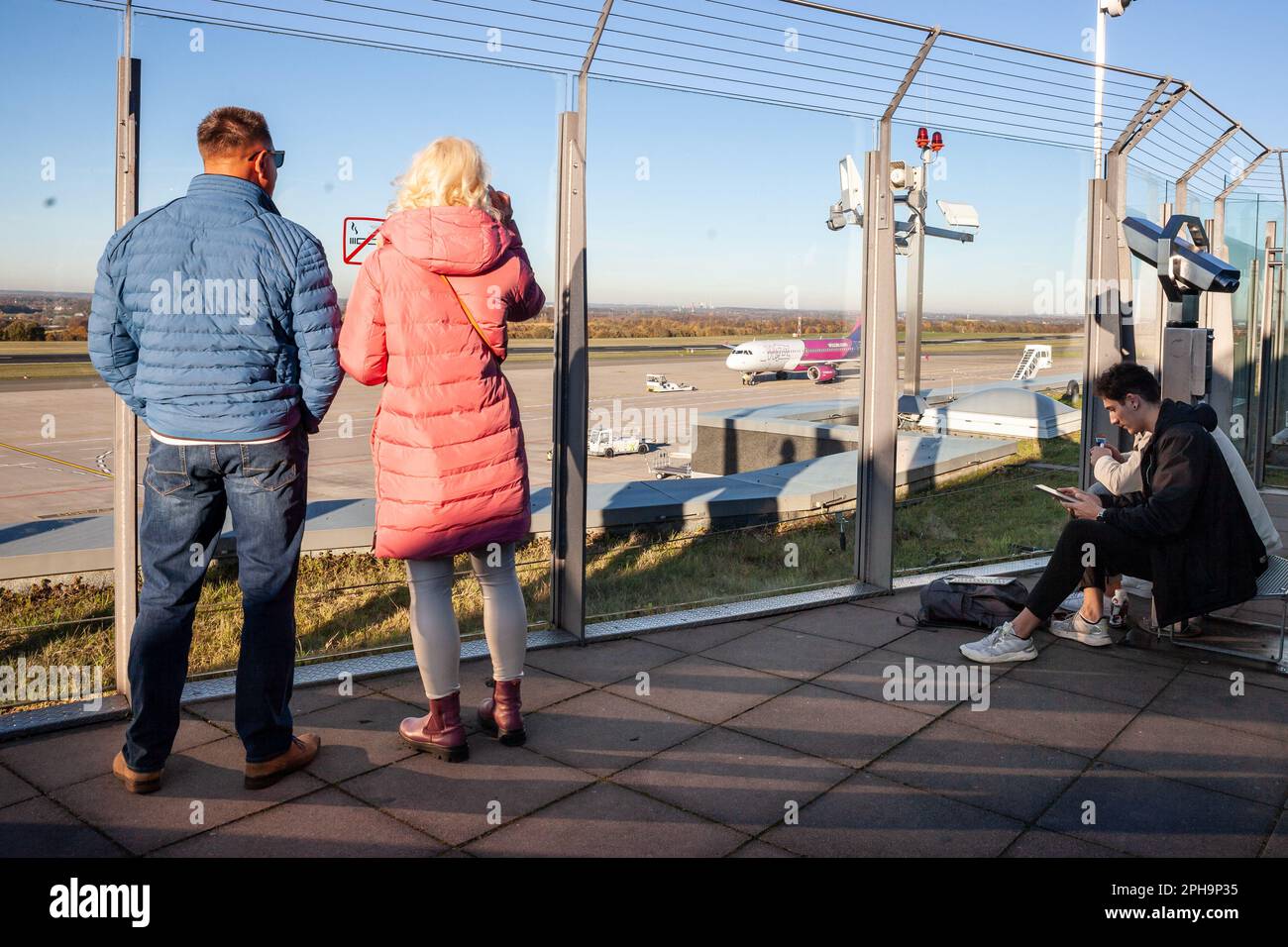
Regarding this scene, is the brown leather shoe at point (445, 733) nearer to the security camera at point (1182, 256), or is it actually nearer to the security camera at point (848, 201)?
the security camera at point (848, 201)

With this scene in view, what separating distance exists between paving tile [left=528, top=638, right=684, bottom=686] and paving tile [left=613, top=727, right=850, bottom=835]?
0.76 m

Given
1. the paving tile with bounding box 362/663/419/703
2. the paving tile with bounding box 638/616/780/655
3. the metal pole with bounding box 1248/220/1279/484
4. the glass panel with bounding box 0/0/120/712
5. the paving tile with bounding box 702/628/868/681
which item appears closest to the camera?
the glass panel with bounding box 0/0/120/712

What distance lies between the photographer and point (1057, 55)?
18.4 ft

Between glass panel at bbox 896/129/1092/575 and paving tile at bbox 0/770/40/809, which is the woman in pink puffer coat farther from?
glass panel at bbox 896/129/1092/575

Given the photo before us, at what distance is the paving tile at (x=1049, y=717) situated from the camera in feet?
11.8

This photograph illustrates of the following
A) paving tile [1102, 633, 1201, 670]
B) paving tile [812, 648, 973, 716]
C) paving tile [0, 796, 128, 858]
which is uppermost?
paving tile [1102, 633, 1201, 670]

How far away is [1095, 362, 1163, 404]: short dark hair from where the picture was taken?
438cm

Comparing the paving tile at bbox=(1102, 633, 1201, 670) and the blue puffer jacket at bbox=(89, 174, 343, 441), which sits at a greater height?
the blue puffer jacket at bbox=(89, 174, 343, 441)

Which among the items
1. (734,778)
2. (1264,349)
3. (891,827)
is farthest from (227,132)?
(1264,349)

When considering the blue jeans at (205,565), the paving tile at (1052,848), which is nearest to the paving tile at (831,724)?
the paving tile at (1052,848)

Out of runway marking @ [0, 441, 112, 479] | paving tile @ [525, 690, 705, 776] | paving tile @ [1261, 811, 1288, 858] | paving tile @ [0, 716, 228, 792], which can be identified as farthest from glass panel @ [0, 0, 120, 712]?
paving tile @ [1261, 811, 1288, 858]

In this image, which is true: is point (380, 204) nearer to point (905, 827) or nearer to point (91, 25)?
point (91, 25)

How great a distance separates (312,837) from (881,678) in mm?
2313

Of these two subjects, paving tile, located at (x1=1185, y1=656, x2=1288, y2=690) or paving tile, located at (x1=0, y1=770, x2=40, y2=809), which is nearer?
paving tile, located at (x1=0, y1=770, x2=40, y2=809)
